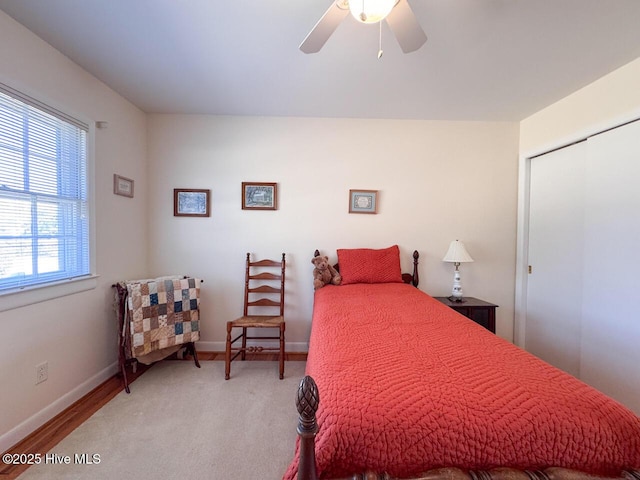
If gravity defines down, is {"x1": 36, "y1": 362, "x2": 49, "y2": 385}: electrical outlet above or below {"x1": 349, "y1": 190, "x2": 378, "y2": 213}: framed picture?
below

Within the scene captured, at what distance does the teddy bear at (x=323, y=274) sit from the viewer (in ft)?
8.06

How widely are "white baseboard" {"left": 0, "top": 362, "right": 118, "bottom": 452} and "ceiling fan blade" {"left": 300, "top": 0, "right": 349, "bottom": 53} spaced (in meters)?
2.72

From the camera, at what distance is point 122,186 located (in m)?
2.31

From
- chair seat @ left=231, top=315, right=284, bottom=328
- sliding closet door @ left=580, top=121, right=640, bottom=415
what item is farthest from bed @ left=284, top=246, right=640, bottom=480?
sliding closet door @ left=580, top=121, right=640, bottom=415

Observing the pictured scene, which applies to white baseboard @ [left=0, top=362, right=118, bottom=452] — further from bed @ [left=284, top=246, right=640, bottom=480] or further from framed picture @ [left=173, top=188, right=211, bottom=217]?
bed @ [left=284, top=246, right=640, bottom=480]

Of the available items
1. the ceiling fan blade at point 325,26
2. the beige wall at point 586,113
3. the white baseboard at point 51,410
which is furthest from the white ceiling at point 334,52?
the white baseboard at point 51,410

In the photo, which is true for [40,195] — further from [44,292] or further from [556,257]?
[556,257]

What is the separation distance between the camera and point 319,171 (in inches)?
106

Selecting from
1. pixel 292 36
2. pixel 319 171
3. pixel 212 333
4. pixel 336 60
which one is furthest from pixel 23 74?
pixel 212 333

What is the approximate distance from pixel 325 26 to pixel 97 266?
2.36 m

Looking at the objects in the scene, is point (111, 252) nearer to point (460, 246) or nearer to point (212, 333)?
point (212, 333)

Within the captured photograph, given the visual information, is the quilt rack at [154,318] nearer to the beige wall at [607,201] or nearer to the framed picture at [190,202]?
the framed picture at [190,202]

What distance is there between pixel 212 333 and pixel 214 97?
7.66 feet

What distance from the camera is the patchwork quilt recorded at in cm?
205
